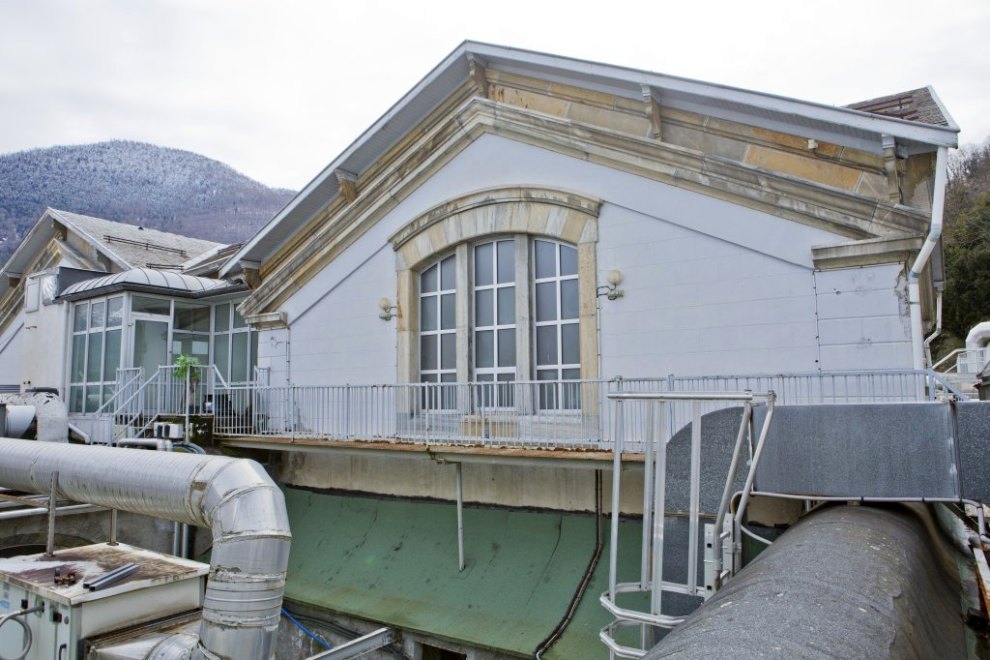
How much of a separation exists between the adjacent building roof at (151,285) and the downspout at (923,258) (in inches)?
571

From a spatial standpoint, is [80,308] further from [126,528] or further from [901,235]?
[901,235]

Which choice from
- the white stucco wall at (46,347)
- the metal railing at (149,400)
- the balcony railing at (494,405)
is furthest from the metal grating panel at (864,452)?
the white stucco wall at (46,347)

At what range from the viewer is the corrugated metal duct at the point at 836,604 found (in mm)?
2040

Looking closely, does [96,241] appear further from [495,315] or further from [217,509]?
[217,509]

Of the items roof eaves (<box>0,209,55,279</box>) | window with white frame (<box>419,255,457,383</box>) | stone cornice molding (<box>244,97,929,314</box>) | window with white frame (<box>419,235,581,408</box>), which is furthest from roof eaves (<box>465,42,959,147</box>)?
roof eaves (<box>0,209,55,279</box>)

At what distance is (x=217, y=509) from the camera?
5.68 m

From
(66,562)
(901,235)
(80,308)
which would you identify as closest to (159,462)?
(66,562)

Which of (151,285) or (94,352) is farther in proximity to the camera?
(94,352)

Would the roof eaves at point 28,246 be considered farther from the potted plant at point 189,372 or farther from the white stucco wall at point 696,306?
the white stucco wall at point 696,306

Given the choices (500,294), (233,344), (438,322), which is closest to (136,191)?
(233,344)

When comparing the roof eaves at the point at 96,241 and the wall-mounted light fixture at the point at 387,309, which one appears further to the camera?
the roof eaves at the point at 96,241

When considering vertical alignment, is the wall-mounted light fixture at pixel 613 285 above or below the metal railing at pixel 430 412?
above

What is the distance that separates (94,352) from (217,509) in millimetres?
14331

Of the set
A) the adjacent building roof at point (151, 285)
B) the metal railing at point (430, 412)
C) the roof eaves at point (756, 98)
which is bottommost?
the metal railing at point (430, 412)
